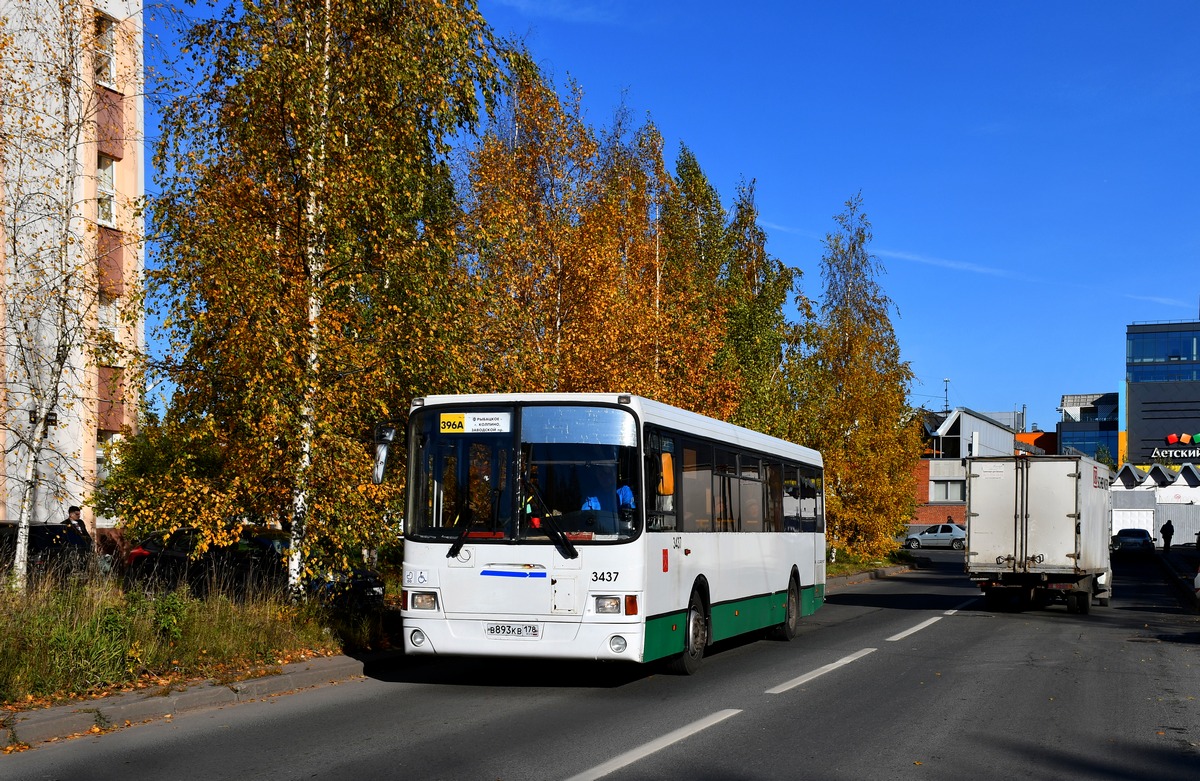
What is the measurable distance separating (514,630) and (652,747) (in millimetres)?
3183

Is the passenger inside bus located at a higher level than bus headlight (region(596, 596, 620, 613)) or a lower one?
higher

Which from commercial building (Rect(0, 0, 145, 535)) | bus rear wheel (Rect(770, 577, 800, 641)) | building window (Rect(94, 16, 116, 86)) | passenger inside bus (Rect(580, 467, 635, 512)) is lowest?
bus rear wheel (Rect(770, 577, 800, 641))

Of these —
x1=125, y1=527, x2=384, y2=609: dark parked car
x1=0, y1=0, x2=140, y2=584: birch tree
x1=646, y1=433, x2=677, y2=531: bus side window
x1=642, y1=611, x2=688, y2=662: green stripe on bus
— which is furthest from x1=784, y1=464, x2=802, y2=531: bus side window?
x1=0, y1=0, x2=140, y2=584: birch tree

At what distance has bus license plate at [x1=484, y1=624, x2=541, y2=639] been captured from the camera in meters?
11.7

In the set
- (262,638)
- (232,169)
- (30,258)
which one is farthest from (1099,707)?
(30,258)

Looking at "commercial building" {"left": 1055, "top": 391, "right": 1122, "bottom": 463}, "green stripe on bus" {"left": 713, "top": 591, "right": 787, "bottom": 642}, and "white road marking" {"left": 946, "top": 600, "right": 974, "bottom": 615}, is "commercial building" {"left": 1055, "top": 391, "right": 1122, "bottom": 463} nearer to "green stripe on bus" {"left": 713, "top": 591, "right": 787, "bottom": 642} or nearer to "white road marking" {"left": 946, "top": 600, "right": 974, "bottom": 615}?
"white road marking" {"left": 946, "top": 600, "right": 974, "bottom": 615}

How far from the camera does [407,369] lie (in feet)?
52.6

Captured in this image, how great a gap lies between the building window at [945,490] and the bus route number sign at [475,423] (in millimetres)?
87611

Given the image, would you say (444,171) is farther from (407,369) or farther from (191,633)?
(191,633)

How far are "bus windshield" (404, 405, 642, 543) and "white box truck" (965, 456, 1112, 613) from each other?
13.7 m

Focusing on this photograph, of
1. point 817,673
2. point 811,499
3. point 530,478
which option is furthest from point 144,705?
point 811,499

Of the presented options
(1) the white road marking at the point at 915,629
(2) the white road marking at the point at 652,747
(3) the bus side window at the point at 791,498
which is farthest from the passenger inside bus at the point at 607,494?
(1) the white road marking at the point at 915,629

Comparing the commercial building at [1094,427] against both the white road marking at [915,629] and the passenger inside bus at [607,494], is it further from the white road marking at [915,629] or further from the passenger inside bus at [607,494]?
the passenger inside bus at [607,494]

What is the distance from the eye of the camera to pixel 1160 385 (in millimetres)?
134375
